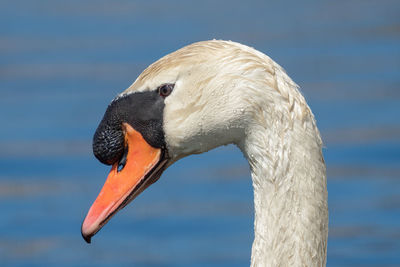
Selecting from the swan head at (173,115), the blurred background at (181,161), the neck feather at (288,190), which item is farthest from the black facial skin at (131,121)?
the blurred background at (181,161)

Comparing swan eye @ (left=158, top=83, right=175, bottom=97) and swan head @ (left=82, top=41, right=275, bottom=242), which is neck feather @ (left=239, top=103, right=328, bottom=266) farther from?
swan eye @ (left=158, top=83, right=175, bottom=97)

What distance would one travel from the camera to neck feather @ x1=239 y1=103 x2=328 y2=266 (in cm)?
422

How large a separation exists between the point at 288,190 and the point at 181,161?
233 inches

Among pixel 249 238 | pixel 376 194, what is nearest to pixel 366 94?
pixel 376 194

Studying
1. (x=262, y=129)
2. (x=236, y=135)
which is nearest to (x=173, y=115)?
(x=236, y=135)

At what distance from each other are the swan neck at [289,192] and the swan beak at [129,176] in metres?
0.43

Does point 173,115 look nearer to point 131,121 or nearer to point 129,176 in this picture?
point 131,121

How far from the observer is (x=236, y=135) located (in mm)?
4340

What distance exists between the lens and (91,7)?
51.0 ft

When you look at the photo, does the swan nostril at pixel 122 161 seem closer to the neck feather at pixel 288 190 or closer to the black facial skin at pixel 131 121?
the black facial skin at pixel 131 121

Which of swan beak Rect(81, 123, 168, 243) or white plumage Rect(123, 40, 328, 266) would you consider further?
swan beak Rect(81, 123, 168, 243)

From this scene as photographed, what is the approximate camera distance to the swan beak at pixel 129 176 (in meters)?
4.50

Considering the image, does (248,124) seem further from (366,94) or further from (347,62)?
(347,62)

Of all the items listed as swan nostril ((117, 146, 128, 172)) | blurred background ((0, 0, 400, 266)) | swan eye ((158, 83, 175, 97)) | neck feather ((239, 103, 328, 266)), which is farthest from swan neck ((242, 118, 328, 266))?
blurred background ((0, 0, 400, 266))
